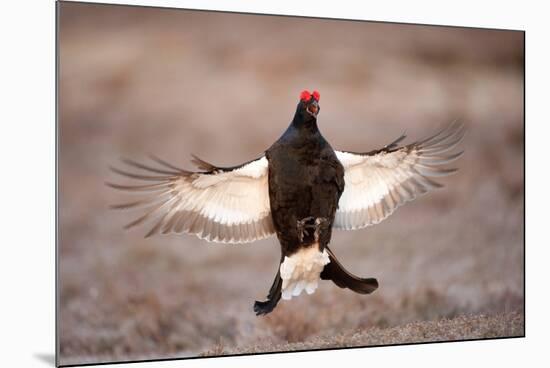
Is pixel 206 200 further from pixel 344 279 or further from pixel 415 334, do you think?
pixel 415 334

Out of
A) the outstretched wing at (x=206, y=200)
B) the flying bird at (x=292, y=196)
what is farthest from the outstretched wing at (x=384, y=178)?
the outstretched wing at (x=206, y=200)

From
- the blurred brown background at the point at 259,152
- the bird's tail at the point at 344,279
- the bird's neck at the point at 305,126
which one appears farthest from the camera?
the bird's tail at the point at 344,279

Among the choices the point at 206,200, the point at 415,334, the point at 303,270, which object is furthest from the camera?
the point at 415,334

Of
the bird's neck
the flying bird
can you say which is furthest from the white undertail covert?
the bird's neck

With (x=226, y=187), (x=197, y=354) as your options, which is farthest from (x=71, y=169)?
(x=197, y=354)

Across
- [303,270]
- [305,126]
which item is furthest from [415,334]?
[305,126]

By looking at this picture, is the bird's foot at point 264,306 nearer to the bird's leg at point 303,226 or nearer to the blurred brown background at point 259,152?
the blurred brown background at point 259,152
